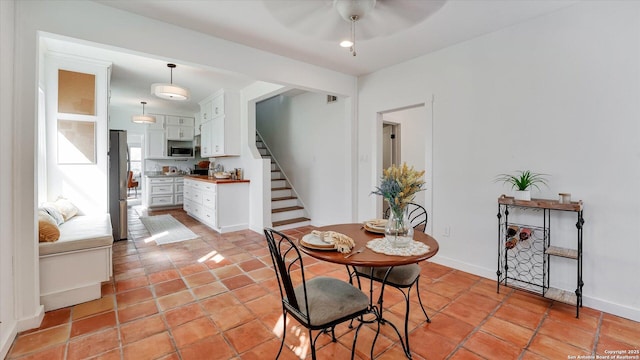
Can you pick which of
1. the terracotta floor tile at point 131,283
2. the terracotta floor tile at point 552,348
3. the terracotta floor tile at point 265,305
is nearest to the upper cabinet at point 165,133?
the terracotta floor tile at point 131,283

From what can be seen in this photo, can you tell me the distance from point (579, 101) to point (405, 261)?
2346mm

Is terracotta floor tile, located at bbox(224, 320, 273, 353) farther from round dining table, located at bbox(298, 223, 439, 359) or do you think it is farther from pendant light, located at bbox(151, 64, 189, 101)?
pendant light, located at bbox(151, 64, 189, 101)

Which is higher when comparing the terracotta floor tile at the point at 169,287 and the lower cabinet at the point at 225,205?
the lower cabinet at the point at 225,205

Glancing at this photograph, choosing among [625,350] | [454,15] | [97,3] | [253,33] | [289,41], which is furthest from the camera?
[289,41]

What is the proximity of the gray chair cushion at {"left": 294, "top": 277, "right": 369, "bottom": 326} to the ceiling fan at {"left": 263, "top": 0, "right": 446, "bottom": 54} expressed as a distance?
1.78 m

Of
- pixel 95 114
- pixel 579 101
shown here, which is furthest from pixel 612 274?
pixel 95 114

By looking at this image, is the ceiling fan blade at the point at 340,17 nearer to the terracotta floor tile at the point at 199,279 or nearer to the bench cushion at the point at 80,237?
the bench cushion at the point at 80,237

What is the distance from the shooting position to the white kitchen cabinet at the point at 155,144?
294 inches

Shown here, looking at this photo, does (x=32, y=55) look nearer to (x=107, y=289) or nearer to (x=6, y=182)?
(x=6, y=182)

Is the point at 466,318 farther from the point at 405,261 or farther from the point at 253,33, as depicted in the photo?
the point at 253,33

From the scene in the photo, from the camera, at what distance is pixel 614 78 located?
227 cm

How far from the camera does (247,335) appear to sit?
2.02 metres

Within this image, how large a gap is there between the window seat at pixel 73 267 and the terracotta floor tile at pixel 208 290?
0.83 metres

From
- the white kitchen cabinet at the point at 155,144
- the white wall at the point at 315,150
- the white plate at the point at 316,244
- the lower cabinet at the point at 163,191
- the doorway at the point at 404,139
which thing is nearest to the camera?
the white plate at the point at 316,244
